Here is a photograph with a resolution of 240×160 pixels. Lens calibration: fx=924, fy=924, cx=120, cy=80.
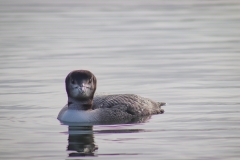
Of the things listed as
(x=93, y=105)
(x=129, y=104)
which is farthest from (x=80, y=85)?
(x=129, y=104)

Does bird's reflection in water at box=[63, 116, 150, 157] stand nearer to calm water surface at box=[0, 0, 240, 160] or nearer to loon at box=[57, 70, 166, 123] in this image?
calm water surface at box=[0, 0, 240, 160]

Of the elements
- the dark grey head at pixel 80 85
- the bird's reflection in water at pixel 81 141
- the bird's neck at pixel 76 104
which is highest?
the dark grey head at pixel 80 85

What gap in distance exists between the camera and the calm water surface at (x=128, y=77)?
12.3 metres

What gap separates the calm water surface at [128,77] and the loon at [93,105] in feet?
0.83

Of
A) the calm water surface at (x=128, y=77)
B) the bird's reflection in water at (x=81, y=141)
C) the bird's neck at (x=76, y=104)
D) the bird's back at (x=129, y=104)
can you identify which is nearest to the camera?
the bird's reflection in water at (x=81, y=141)

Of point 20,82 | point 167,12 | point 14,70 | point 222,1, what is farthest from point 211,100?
point 222,1

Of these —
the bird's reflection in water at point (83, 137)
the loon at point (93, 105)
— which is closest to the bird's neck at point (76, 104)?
the loon at point (93, 105)

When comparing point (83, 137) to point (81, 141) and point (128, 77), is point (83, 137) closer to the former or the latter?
point (81, 141)

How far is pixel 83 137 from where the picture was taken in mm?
12992

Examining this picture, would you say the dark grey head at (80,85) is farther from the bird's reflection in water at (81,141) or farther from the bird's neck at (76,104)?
the bird's reflection in water at (81,141)

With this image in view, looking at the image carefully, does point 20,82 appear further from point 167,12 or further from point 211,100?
point 167,12

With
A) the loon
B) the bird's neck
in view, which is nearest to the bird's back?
the loon

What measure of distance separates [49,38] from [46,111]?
1162 cm

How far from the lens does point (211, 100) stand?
51.2 ft
